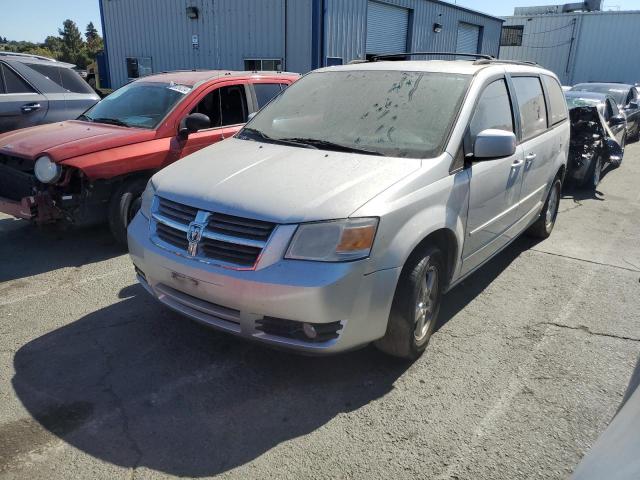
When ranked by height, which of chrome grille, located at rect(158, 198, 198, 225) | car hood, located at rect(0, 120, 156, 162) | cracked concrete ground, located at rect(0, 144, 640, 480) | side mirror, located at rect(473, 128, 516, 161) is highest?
side mirror, located at rect(473, 128, 516, 161)

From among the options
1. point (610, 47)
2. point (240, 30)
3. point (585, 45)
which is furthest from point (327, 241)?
point (585, 45)

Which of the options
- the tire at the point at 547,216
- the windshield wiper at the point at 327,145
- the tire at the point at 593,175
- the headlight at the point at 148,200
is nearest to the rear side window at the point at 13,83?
the headlight at the point at 148,200

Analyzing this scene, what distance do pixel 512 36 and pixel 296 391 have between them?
122ft

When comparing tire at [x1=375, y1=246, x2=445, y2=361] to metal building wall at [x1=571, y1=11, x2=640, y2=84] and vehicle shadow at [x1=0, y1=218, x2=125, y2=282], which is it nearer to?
vehicle shadow at [x1=0, y1=218, x2=125, y2=282]

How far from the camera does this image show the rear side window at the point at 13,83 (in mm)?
7402

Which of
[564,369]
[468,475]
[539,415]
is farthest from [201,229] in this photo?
[564,369]

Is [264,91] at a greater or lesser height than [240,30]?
lesser

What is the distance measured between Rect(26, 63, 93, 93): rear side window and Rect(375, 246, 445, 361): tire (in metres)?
A: 6.99

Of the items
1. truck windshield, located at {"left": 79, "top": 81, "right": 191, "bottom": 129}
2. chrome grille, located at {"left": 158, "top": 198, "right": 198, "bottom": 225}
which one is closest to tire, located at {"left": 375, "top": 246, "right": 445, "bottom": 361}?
chrome grille, located at {"left": 158, "top": 198, "right": 198, "bottom": 225}

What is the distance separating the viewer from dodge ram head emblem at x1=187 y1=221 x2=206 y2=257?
2945 millimetres

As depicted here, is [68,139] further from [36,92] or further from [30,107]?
[36,92]

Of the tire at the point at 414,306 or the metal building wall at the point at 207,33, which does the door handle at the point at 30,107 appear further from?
the metal building wall at the point at 207,33

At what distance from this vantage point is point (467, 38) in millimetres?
23656

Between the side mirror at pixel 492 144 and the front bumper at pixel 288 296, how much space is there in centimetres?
109
